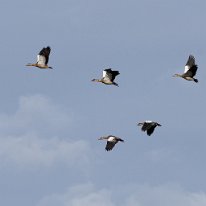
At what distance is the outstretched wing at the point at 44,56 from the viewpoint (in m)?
132

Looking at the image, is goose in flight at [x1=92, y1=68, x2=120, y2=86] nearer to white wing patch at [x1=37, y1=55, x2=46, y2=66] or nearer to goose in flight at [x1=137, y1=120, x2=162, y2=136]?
goose in flight at [x1=137, y1=120, x2=162, y2=136]

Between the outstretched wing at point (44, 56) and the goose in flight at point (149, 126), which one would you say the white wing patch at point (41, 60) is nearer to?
the outstretched wing at point (44, 56)

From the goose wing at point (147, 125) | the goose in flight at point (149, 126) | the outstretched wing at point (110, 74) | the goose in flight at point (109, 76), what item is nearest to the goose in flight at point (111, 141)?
the goose wing at point (147, 125)

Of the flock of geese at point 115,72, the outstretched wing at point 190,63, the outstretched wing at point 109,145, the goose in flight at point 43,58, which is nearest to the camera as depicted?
the goose in flight at point 43,58

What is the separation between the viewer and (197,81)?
132250mm

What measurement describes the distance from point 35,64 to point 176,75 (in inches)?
535

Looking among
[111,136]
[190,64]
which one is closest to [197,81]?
[190,64]

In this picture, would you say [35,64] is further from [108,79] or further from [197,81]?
[197,81]

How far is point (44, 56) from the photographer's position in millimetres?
132000


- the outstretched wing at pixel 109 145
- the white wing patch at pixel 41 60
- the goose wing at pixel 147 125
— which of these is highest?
the white wing patch at pixel 41 60

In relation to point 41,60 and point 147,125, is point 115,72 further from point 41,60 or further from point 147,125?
point 41,60

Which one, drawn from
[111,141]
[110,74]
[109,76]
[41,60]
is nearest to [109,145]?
[111,141]

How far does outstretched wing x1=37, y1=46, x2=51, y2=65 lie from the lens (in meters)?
132

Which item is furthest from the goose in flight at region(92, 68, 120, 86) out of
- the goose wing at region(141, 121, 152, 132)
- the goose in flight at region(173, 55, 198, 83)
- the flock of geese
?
the goose in flight at region(173, 55, 198, 83)
